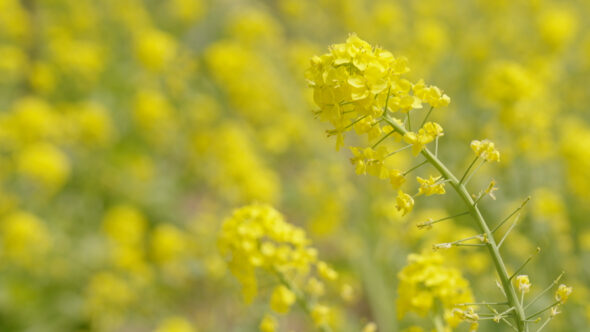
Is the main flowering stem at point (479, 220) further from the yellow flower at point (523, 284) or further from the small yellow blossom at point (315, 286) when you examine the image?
the small yellow blossom at point (315, 286)

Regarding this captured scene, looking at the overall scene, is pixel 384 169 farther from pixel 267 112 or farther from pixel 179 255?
pixel 267 112

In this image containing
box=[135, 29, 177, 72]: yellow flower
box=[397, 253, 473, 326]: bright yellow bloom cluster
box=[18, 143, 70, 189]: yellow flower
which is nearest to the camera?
box=[397, 253, 473, 326]: bright yellow bloom cluster

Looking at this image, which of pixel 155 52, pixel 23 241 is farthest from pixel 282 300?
pixel 155 52

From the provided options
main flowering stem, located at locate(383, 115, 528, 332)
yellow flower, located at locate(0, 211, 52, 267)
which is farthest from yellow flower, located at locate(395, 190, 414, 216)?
yellow flower, located at locate(0, 211, 52, 267)

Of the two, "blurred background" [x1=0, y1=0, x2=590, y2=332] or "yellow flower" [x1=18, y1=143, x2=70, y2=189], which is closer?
"blurred background" [x1=0, y1=0, x2=590, y2=332]

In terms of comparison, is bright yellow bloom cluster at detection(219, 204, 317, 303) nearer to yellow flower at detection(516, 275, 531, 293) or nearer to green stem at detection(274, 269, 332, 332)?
green stem at detection(274, 269, 332, 332)

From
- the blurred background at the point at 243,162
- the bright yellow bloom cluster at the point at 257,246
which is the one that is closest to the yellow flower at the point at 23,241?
the blurred background at the point at 243,162
